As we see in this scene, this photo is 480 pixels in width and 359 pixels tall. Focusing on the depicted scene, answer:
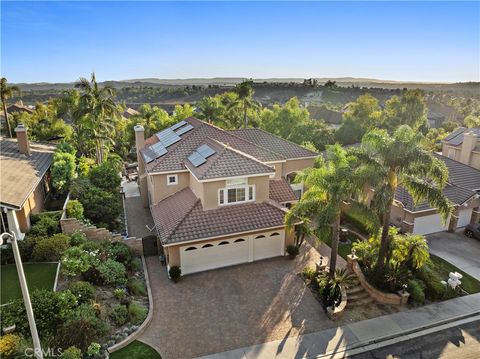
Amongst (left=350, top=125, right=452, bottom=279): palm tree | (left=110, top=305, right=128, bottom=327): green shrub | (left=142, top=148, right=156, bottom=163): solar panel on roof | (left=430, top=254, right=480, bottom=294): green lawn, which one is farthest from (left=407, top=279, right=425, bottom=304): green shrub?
(left=142, top=148, right=156, bottom=163): solar panel on roof

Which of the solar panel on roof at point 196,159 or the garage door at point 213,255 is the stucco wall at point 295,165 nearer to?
the solar panel on roof at point 196,159

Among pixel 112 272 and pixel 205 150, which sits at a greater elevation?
pixel 205 150

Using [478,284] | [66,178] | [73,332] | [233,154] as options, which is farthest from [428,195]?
[66,178]

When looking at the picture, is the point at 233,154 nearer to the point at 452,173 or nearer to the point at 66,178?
the point at 66,178

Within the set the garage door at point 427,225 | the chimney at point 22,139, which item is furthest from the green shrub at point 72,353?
the garage door at point 427,225

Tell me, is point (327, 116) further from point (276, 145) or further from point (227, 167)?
point (227, 167)

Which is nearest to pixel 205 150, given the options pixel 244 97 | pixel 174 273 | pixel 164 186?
pixel 164 186
